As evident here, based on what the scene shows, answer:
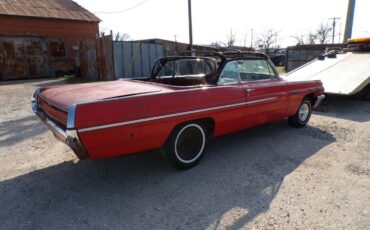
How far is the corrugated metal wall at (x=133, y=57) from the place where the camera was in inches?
528

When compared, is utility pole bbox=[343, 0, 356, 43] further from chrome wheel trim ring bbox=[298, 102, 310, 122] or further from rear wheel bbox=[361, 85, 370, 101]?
chrome wheel trim ring bbox=[298, 102, 310, 122]

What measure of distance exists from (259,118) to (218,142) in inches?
32.1

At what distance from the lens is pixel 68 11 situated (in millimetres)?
19531

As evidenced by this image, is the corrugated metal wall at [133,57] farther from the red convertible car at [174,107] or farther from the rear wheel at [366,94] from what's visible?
the rear wheel at [366,94]

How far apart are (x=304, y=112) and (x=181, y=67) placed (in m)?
2.76

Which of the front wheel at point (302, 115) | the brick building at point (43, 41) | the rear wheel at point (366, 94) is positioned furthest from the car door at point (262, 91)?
the brick building at point (43, 41)

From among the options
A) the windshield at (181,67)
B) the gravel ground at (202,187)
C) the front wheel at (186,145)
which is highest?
the windshield at (181,67)

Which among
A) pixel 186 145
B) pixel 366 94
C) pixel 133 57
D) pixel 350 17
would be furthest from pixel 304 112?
pixel 350 17

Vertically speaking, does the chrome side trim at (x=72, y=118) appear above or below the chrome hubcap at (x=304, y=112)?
above

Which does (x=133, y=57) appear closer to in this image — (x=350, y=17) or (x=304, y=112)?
(x=304, y=112)

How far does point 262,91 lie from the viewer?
425 centimetres

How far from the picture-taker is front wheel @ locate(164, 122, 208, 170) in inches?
130

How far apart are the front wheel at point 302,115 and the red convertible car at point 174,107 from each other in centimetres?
3

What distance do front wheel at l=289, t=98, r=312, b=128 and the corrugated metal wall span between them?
10.1 m
